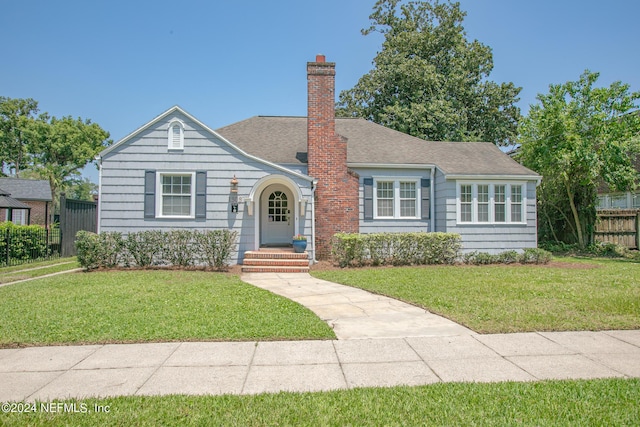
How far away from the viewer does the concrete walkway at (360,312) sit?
5.07 m

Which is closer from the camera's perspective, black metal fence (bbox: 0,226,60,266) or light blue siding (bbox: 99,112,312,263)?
light blue siding (bbox: 99,112,312,263)

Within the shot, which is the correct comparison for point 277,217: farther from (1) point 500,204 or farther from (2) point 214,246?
(1) point 500,204

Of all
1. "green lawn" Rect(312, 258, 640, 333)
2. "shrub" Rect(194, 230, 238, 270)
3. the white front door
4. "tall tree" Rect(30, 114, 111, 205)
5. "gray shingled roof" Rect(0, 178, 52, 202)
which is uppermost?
"tall tree" Rect(30, 114, 111, 205)

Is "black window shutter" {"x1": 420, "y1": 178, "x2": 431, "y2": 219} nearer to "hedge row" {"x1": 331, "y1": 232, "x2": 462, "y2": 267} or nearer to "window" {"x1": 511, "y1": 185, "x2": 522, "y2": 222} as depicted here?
"hedge row" {"x1": 331, "y1": 232, "x2": 462, "y2": 267}

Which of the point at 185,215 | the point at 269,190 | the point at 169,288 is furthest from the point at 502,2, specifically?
the point at 169,288

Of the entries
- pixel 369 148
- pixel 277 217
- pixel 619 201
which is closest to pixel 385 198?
pixel 369 148

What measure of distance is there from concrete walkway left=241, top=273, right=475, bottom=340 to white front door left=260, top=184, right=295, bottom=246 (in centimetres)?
450

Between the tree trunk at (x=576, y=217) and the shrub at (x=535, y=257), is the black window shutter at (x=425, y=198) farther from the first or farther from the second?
the tree trunk at (x=576, y=217)

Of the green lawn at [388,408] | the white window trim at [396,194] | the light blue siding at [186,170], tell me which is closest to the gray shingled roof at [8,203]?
the light blue siding at [186,170]

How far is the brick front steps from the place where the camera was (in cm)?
1084

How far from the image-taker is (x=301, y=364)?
3881mm

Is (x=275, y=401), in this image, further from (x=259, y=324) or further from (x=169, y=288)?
(x=169, y=288)

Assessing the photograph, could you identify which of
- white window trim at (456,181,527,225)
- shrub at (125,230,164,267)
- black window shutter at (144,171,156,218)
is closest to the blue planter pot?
shrub at (125,230,164,267)

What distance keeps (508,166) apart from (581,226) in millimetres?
5717
